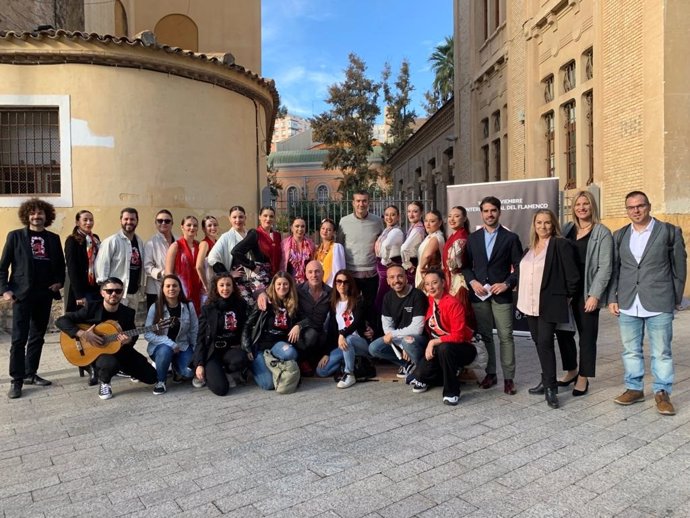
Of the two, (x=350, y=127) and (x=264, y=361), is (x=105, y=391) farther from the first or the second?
(x=350, y=127)

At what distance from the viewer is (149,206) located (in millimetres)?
9672

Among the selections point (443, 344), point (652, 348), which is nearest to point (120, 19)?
point (443, 344)

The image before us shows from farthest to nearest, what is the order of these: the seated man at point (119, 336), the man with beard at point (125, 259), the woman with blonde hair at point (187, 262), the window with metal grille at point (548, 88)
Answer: the window with metal grille at point (548, 88) < the woman with blonde hair at point (187, 262) < the man with beard at point (125, 259) < the seated man at point (119, 336)

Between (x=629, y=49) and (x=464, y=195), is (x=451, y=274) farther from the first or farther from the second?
(x=629, y=49)

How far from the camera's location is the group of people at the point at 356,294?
4.91m

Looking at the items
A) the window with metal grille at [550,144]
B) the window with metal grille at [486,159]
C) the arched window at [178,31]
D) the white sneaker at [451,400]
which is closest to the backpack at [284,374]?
the white sneaker at [451,400]

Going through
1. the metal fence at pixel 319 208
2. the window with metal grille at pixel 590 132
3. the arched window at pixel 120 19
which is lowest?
the metal fence at pixel 319 208

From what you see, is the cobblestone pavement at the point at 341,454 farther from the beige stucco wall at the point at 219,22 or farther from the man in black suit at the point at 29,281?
the beige stucco wall at the point at 219,22

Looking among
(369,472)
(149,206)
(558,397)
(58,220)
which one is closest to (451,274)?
(558,397)

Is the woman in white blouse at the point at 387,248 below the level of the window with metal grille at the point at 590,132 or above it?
below

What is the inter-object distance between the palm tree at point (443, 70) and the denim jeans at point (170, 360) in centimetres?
4283

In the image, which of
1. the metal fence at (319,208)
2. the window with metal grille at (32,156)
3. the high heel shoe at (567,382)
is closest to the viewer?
the high heel shoe at (567,382)

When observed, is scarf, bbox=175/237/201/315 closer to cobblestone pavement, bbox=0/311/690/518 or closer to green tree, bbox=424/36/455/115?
cobblestone pavement, bbox=0/311/690/518

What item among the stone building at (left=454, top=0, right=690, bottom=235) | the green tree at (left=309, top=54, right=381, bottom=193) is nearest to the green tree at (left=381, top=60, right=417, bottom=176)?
the green tree at (left=309, top=54, right=381, bottom=193)
